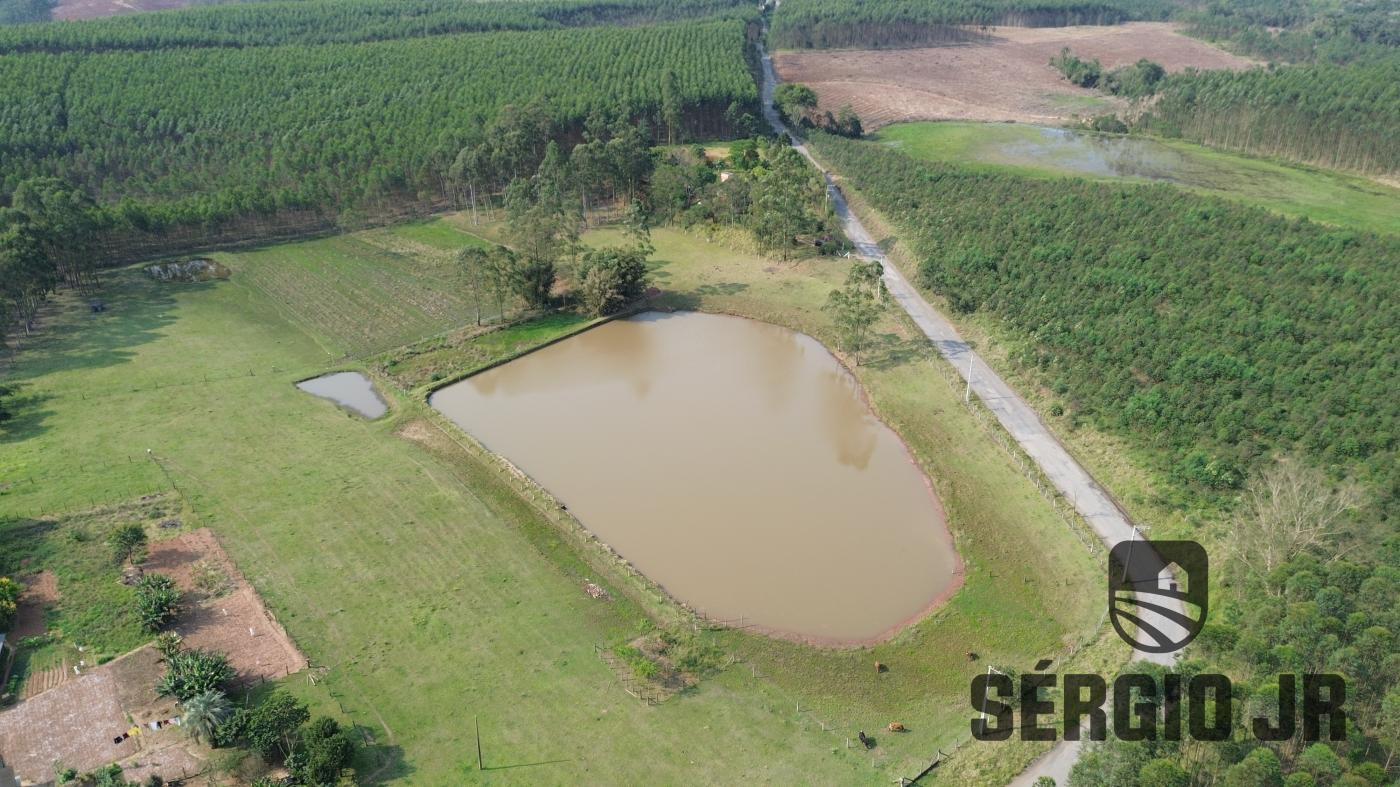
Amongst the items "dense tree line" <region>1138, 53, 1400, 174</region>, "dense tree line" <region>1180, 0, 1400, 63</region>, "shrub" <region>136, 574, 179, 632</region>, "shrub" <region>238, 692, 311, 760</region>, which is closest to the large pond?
"shrub" <region>238, 692, 311, 760</region>

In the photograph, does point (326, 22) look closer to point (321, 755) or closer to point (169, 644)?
point (169, 644)

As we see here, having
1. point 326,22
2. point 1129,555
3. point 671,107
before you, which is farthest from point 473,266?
point 326,22

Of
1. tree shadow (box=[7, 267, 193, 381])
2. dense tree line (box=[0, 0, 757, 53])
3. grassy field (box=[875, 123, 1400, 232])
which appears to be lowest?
tree shadow (box=[7, 267, 193, 381])

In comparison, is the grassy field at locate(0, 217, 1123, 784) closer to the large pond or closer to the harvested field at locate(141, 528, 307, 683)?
the harvested field at locate(141, 528, 307, 683)

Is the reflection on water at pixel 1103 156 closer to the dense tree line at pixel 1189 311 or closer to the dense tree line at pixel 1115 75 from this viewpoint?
the dense tree line at pixel 1189 311

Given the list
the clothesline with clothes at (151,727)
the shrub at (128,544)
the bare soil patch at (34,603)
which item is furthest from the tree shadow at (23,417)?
the clothesline with clothes at (151,727)
